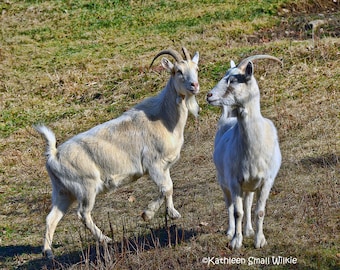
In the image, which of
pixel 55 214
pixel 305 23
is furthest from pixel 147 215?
pixel 305 23

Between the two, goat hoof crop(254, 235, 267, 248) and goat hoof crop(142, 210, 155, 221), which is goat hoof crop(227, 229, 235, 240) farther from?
goat hoof crop(142, 210, 155, 221)

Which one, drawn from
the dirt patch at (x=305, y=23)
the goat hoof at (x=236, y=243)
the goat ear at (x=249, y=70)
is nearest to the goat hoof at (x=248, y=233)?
the goat hoof at (x=236, y=243)

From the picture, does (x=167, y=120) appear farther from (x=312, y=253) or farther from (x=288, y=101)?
(x=288, y=101)

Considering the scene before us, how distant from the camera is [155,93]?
53.0ft

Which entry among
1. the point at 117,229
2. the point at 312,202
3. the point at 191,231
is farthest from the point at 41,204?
the point at 312,202

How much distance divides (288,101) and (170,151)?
509 cm

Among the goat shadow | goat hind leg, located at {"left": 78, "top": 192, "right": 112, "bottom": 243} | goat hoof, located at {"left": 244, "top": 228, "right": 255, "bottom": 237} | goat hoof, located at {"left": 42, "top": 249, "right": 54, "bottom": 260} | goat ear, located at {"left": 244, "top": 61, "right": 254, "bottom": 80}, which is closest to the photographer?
goat ear, located at {"left": 244, "top": 61, "right": 254, "bottom": 80}

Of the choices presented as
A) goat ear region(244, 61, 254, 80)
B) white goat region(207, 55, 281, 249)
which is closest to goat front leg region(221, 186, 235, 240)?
white goat region(207, 55, 281, 249)

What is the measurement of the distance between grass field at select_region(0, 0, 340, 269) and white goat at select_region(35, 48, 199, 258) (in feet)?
1.46

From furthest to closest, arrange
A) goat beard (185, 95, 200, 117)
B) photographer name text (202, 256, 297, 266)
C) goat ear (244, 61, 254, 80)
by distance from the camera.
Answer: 1. goat beard (185, 95, 200, 117)
2. photographer name text (202, 256, 297, 266)
3. goat ear (244, 61, 254, 80)

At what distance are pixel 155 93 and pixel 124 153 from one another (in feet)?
21.3

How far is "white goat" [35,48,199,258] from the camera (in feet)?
30.9

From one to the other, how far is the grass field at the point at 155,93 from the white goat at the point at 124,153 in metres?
0.45

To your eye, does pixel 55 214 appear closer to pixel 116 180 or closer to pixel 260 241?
pixel 116 180
